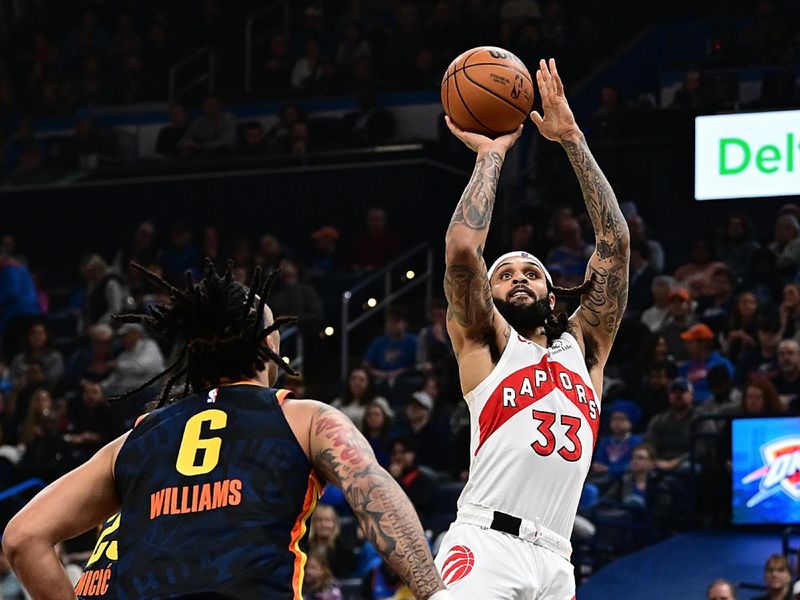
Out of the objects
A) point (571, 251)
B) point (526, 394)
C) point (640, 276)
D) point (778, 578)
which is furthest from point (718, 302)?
point (526, 394)

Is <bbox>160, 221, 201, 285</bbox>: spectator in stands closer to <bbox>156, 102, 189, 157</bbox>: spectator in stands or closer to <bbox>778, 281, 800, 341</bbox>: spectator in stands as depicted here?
<bbox>156, 102, 189, 157</bbox>: spectator in stands

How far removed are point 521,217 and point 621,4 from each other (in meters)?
4.41

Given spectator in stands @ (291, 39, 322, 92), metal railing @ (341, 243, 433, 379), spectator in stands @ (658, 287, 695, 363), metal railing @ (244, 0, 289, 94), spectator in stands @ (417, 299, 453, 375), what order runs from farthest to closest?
1. metal railing @ (244, 0, 289, 94)
2. spectator in stands @ (291, 39, 322, 92)
3. metal railing @ (341, 243, 433, 379)
4. spectator in stands @ (417, 299, 453, 375)
5. spectator in stands @ (658, 287, 695, 363)

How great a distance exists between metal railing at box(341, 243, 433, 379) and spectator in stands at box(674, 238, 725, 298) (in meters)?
3.22

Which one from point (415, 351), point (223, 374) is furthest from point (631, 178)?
point (223, 374)

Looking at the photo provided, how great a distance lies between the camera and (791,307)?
12648mm

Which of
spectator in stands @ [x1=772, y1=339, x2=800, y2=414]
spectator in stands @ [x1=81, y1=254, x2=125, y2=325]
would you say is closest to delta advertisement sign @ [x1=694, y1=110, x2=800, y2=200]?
spectator in stands @ [x1=772, y1=339, x2=800, y2=414]

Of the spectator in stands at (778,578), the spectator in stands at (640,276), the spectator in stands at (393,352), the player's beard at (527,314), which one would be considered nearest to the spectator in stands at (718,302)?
the spectator in stands at (640,276)

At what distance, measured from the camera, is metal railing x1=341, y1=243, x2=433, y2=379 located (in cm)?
1602

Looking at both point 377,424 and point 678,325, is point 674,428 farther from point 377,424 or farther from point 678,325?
point 377,424

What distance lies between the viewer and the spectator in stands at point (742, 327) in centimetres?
1284

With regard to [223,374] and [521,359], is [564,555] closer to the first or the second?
[521,359]

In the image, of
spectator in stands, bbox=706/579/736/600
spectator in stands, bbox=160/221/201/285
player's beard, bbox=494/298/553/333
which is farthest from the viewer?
spectator in stands, bbox=160/221/201/285

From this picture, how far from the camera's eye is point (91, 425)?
14570mm
